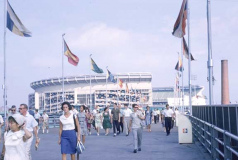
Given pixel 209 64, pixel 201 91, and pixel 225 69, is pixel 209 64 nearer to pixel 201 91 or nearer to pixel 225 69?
pixel 225 69

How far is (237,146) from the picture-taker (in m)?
8.44

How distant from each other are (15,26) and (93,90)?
11872 centimetres

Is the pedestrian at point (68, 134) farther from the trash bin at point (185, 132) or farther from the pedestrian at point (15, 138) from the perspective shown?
the trash bin at point (185, 132)

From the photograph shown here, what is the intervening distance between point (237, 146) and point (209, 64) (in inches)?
388

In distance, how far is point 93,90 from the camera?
138000mm

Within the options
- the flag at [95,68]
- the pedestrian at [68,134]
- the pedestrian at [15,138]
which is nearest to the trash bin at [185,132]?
the pedestrian at [68,134]

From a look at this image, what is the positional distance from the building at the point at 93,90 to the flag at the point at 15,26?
112 metres

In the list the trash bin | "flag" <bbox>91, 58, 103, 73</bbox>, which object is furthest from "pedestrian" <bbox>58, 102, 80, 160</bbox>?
"flag" <bbox>91, 58, 103, 73</bbox>

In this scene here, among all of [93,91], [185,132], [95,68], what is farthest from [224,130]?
Answer: [93,91]

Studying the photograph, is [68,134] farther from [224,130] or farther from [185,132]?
[185,132]

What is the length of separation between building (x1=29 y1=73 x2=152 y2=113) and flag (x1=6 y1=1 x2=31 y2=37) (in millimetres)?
111695

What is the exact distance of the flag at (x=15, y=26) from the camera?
63.7 ft

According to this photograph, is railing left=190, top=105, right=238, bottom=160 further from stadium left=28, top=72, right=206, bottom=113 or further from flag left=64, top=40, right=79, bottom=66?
stadium left=28, top=72, right=206, bottom=113

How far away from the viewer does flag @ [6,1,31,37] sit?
19.4 m
